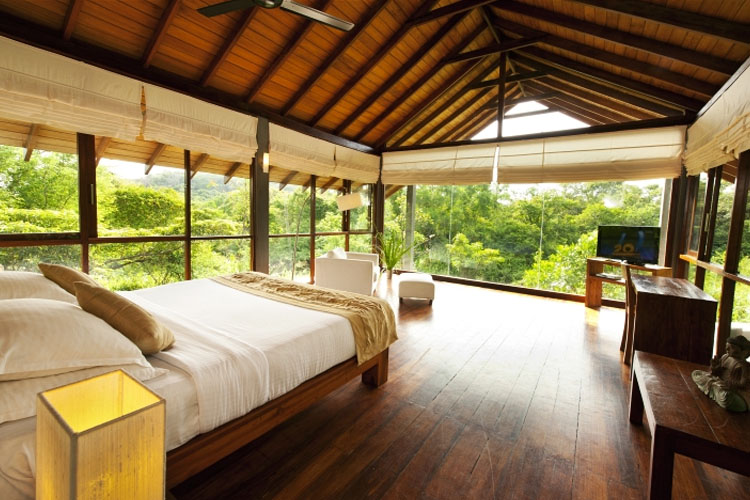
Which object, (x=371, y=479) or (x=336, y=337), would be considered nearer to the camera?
(x=371, y=479)

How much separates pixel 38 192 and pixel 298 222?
10.2 feet

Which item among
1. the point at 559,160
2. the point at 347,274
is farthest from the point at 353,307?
the point at 559,160

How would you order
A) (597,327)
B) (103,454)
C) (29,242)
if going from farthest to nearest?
(597,327) < (29,242) < (103,454)

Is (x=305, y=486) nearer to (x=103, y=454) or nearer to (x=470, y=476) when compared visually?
(x=470, y=476)

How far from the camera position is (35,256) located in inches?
115

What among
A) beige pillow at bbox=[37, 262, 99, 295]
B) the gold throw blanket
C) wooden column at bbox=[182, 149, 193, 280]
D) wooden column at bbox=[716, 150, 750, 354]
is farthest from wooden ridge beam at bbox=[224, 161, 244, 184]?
→ wooden column at bbox=[716, 150, 750, 354]

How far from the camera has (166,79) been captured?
3.57 meters

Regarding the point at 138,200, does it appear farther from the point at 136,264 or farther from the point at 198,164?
the point at 198,164

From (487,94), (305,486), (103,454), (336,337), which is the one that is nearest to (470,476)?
(305,486)

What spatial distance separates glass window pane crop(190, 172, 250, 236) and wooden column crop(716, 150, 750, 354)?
5219mm

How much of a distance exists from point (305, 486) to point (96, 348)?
1064mm

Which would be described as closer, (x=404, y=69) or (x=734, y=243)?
(x=734, y=243)

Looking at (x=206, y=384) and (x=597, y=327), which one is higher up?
(x=206, y=384)

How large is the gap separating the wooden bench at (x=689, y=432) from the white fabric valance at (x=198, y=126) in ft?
14.5
